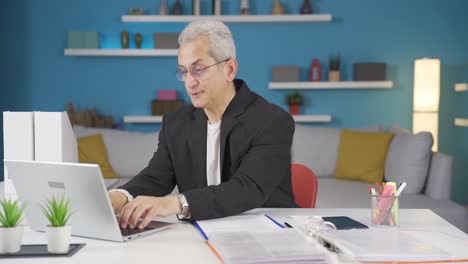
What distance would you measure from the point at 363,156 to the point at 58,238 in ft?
13.0

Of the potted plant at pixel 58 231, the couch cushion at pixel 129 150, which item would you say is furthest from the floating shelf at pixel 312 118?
the potted plant at pixel 58 231

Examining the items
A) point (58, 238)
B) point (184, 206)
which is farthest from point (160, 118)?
point (58, 238)

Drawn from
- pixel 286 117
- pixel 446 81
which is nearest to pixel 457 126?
pixel 446 81

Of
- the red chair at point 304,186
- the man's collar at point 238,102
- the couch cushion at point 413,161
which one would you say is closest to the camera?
the man's collar at point 238,102

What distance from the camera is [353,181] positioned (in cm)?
515

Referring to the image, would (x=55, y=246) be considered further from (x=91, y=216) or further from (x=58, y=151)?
(x=58, y=151)

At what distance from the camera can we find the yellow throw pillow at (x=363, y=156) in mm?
5098

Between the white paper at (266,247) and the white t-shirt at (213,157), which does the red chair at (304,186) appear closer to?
the white t-shirt at (213,157)

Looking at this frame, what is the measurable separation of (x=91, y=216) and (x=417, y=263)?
729 millimetres

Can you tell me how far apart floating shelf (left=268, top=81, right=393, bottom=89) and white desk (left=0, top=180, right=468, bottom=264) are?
4.29 metres

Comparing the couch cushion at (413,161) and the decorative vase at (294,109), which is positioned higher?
the decorative vase at (294,109)

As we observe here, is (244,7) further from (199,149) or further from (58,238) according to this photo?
(58,238)

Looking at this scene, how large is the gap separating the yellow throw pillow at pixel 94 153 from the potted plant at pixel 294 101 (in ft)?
5.85

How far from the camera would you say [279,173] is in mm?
2057
